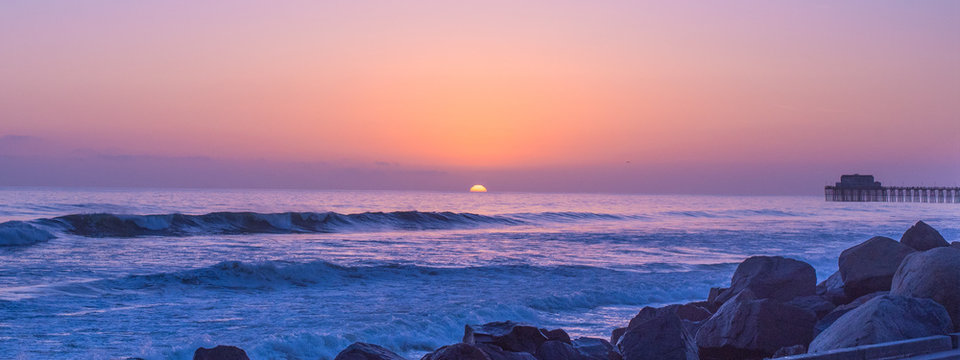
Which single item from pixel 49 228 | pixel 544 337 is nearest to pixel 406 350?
pixel 544 337

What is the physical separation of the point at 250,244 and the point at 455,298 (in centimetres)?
1839

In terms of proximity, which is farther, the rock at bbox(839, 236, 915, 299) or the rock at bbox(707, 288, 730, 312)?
the rock at bbox(707, 288, 730, 312)

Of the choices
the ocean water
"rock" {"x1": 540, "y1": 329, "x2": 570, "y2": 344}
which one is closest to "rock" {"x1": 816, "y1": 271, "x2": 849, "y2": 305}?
the ocean water

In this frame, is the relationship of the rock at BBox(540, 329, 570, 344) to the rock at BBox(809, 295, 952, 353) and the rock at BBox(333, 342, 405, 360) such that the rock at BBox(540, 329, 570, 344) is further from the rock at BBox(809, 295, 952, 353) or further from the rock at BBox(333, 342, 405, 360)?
the rock at BBox(809, 295, 952, 353)

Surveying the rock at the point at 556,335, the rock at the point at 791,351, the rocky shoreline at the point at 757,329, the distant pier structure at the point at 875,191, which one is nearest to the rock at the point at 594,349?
the rocky shoreline at the point at 757,329

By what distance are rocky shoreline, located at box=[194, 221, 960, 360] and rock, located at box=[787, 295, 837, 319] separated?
14 millimetres

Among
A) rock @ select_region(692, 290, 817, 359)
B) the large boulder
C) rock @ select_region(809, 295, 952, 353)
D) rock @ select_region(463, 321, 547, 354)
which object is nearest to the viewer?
rock @ select_region(809, 295, 952, 353)

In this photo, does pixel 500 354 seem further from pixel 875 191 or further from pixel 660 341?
pixel 875 191

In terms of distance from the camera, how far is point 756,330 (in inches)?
363

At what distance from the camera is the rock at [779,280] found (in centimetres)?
1277

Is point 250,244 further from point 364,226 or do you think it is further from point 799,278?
point 799,278

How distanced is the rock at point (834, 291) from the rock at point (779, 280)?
0.37 metres

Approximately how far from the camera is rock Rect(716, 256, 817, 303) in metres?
12.8

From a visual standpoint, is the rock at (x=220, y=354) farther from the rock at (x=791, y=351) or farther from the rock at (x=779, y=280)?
the rock at (x=779, y=280)
